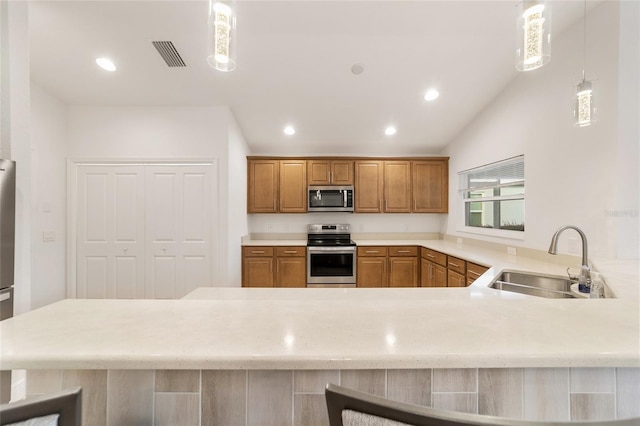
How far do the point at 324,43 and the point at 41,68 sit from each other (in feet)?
9.84

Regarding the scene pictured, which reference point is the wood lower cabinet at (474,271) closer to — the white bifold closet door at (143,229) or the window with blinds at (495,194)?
the window with blinds at (495,194)

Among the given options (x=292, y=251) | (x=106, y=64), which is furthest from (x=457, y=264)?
(x=106, y=64)

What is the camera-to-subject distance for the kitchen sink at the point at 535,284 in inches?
81.1

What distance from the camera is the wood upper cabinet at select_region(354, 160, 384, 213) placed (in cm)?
457

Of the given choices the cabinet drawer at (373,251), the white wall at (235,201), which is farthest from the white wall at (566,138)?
the white wall at (235,201)

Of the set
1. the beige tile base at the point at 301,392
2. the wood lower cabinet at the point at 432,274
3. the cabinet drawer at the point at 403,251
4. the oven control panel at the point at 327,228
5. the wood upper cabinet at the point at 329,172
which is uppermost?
the wood upper cabinet at the point at 329,172

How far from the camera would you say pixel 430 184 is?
462 cm

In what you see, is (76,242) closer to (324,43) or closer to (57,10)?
(57,10)

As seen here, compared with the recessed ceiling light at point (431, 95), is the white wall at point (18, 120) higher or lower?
lower

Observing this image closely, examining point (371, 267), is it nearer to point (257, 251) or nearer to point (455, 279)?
point (455, 279)

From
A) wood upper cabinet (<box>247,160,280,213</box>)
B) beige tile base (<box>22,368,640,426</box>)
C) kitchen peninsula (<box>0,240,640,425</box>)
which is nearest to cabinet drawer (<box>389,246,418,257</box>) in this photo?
wood upper cabinet (<box>247,160,280,213</box>)

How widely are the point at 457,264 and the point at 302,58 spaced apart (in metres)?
2.84

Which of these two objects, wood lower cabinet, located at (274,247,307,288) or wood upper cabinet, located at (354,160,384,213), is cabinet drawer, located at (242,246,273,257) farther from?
wood upper cabinet, located at (354,160,384,213)

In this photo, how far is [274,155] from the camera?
15.3 ft
